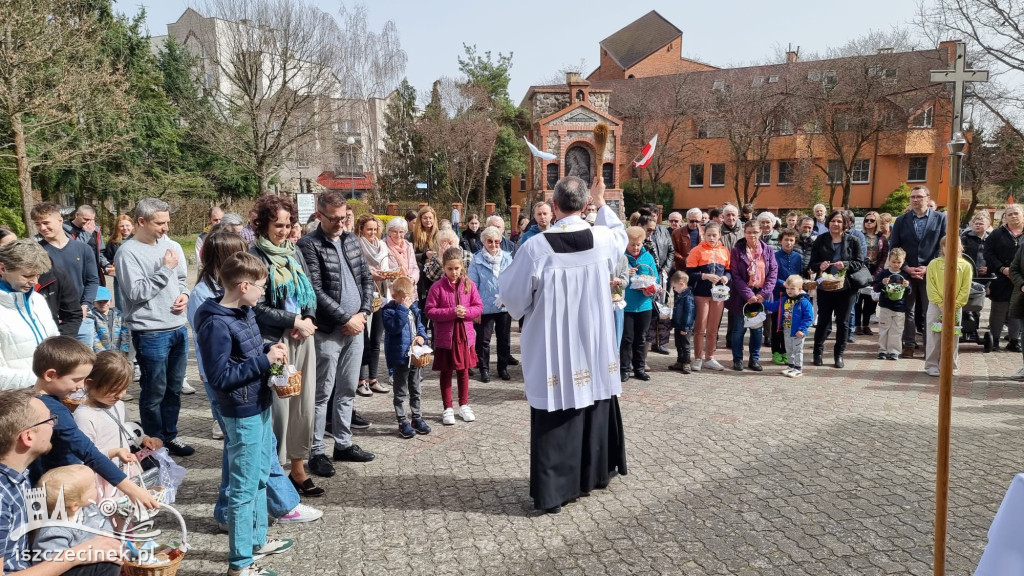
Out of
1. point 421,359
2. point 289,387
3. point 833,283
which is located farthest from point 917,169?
point 289,387

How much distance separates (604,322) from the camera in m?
4.46

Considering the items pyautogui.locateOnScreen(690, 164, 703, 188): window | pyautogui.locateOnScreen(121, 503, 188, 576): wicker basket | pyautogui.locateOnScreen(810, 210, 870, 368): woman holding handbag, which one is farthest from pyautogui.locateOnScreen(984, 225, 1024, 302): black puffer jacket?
pyautogui.locateOnScreen(690, 164, 703, 188): window

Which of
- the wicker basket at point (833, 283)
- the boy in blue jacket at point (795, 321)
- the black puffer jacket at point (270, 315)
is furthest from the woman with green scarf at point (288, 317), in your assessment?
the wicker basket at point (833, 283)

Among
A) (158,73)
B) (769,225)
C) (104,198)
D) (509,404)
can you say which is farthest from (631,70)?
(509,404)

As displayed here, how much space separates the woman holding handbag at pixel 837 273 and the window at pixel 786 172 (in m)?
34.2

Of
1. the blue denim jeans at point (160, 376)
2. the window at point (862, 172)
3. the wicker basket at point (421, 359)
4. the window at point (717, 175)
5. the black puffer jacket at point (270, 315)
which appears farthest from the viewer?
the window at point (717, 175)

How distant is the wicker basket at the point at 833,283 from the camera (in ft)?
26.5

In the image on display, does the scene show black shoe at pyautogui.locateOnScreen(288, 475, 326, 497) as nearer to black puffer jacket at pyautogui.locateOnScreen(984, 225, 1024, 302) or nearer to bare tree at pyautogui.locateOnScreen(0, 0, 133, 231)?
black puffer jacket at pyautogui.locateOnScreen(984, 225, 1024, 302)

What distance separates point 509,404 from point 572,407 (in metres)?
2.66

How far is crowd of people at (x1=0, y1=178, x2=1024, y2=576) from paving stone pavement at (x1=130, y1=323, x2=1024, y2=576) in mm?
270

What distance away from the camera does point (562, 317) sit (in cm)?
435

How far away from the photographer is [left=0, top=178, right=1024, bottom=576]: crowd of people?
335 cm

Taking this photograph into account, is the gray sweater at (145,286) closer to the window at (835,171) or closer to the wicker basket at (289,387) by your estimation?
the wicker basket at (289,387)

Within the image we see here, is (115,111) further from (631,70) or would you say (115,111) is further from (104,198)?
(631,70)
